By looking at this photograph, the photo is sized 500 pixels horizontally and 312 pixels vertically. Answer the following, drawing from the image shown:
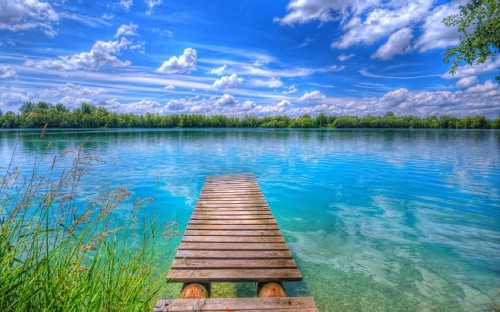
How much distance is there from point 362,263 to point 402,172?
14.6m

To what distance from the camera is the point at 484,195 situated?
1264 centimetres

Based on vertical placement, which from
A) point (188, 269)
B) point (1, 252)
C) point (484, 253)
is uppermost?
point (1, 252)

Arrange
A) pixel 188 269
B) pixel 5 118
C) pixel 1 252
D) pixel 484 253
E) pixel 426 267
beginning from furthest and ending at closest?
pixel 5 118 < pixel 484 253 < pixel 426 267 < pixel 188 269 < pixel 1 252

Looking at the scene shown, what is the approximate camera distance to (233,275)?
3822mm

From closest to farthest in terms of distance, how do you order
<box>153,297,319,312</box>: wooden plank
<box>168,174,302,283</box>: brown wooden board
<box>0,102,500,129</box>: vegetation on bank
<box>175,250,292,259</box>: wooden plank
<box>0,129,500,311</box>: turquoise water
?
1. <box>153,297,319,312</box>: wooden plank
2. <box>168,174,302,283</box>: brown wooden board
3. <box>175,250,292,259</box>: wooden plank
4. <box>0,129,500,311</box>: turquoise water
5. <box>0,102,500,129</box>: vegetation on bank

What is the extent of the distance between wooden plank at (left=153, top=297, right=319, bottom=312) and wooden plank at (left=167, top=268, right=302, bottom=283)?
500 millimetres

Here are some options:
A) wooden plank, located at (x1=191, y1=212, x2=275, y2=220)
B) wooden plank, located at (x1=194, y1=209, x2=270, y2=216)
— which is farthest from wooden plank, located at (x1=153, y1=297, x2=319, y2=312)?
wooden plank, located at (x1=194, y1=209, x2=270, y2=216)

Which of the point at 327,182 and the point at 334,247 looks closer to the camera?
the point at 334,247

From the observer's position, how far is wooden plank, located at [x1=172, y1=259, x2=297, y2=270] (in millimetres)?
4059

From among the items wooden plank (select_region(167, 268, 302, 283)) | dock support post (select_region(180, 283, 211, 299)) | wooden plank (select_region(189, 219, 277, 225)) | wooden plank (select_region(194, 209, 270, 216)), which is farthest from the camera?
wooden plank (select_region(194, 209, 270, 216))

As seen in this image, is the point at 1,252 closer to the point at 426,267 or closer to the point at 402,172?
the point at 426,267

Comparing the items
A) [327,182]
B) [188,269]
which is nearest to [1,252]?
[188,269]

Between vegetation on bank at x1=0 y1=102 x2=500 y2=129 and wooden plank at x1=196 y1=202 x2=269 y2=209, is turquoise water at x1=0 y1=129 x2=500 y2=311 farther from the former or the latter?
vegetation on bank at x1=0 y1=102 x2=500 y2=129

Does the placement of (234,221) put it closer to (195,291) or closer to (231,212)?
(231,212)
